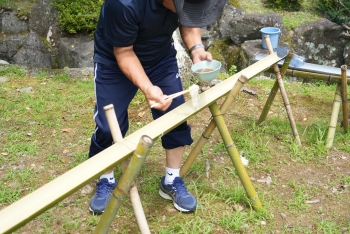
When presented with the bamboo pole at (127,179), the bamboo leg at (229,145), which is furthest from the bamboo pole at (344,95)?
the bamboo pole at (127,179)

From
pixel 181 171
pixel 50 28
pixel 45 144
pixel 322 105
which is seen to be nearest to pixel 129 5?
pixel 181 171

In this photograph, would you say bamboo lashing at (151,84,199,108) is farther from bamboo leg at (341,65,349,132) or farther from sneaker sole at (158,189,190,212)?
bamboo leg at (341,65,349,132)

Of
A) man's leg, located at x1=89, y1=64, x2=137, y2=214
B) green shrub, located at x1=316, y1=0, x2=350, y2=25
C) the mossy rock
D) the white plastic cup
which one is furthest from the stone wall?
man's leg, located at x1=89, y1=64, x2=137, y2=214

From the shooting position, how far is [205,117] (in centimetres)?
489

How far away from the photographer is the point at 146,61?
2914 millimetres

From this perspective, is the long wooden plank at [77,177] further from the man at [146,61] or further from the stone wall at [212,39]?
the stone wall at [212,39]

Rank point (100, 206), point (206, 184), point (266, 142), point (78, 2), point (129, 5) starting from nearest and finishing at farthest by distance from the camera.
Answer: point (129, 5) → point (100, 206) → point (206, 184) → point (266, 142) → point (78, 2)

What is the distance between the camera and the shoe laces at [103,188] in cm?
322

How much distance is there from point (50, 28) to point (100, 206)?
21.1 ft

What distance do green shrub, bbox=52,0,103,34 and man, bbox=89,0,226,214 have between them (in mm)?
5047

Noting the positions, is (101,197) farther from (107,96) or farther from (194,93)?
(194,93)

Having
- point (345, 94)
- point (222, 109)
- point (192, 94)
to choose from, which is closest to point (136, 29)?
point (192, 94)

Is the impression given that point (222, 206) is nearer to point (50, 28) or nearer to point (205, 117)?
point (205, 117)

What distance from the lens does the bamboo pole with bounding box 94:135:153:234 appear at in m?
2.14
